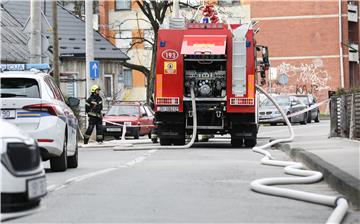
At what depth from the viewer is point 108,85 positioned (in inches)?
1721

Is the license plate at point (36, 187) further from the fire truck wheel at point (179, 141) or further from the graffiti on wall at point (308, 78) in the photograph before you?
the graffiti on wall at point (308, 78)

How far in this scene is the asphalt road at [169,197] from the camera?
305 inches

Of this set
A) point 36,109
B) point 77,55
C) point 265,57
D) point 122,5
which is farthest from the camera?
point 122,5

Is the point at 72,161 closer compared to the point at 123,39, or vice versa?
the point at 72,161

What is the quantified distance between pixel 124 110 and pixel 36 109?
18063 mm

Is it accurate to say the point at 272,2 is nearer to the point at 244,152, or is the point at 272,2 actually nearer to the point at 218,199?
→ the point at 244,152

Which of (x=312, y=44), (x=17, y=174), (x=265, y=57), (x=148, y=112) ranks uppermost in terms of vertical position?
(x=312, y=44)

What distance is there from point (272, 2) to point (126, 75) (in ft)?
48.8

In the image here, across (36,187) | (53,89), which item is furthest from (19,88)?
(36,187)

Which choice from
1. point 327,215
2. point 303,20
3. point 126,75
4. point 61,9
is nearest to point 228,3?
point 303,20

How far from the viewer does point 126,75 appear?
221 ft

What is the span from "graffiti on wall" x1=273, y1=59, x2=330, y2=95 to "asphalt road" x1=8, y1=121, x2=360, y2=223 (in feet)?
159

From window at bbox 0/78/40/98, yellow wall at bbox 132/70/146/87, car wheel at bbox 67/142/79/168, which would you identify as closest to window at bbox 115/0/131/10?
yellow wall at bbox 132/70/146/87

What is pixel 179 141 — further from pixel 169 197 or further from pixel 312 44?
pixel 312 44
